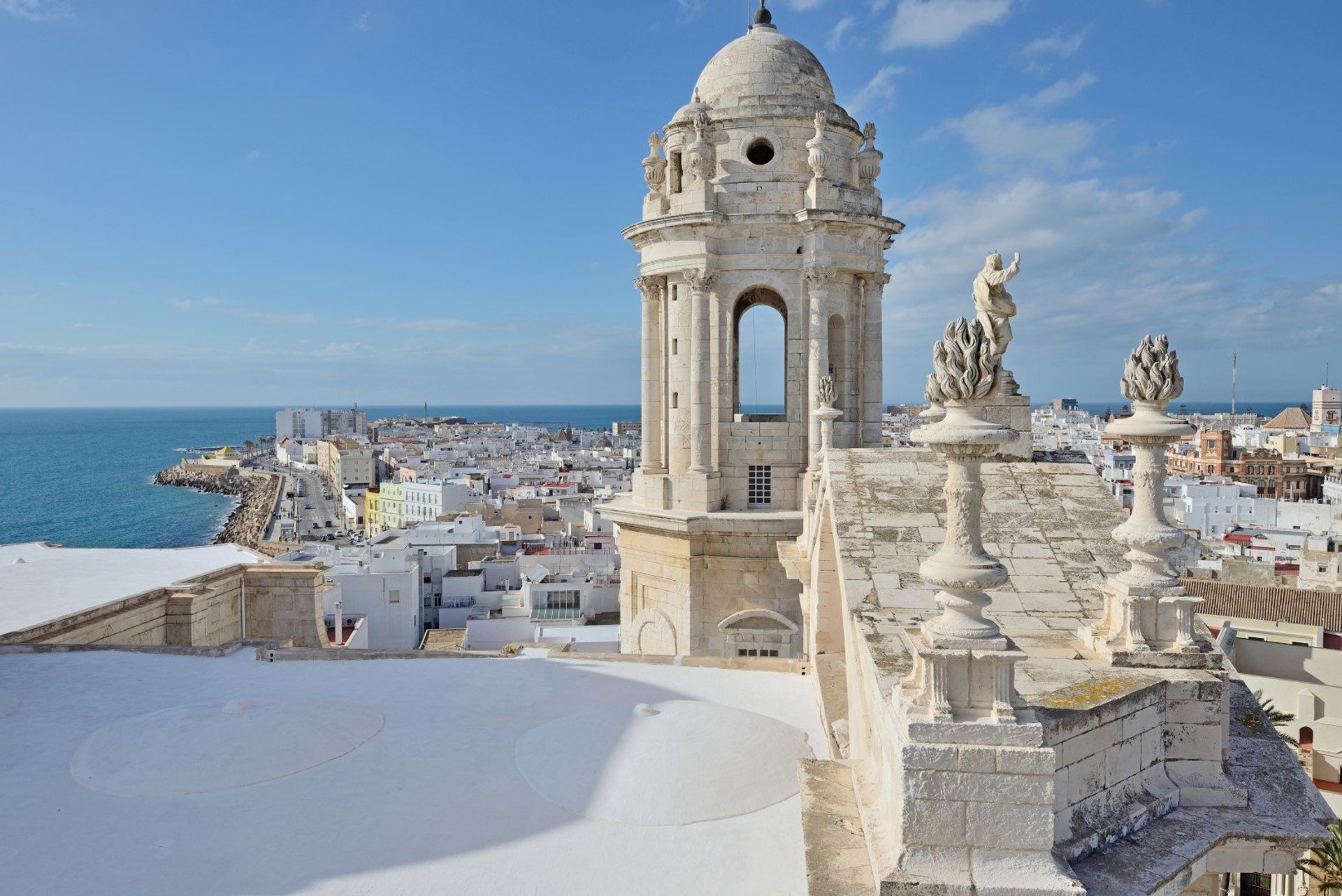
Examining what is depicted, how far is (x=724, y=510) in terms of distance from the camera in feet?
52.4

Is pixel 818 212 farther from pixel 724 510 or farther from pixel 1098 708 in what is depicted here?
pixel 1098 708

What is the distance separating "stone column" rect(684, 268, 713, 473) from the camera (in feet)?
51.5

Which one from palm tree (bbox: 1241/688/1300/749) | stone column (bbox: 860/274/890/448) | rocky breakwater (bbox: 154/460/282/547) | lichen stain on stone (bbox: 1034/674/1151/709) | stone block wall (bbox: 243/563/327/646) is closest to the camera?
lichen stain on stone (bbox: 1034/674/1151/709)

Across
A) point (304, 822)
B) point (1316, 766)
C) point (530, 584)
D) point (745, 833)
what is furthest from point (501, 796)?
point (530, 584)

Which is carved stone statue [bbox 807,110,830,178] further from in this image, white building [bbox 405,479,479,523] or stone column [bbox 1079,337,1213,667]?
white building [bbox 405,479,479,523]

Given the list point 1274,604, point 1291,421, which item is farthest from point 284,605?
point 1291,421

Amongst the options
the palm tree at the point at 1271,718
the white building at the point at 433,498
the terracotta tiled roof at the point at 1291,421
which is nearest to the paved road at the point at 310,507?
the white building at the point at 433,498

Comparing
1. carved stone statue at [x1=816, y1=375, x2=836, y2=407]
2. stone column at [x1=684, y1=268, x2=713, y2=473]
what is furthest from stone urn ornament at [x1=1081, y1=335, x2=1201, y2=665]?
stone column at [x1=684, y1=268, x2=713, y2=473]

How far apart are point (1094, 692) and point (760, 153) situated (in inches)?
498

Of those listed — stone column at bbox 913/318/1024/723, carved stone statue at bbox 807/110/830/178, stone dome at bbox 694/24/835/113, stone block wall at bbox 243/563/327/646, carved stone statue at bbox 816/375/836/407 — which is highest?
stone dome at bbox 694/24/835/113

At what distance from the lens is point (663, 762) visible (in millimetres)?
7438

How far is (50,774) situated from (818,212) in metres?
12.7

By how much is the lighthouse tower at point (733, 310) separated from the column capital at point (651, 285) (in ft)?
0.09

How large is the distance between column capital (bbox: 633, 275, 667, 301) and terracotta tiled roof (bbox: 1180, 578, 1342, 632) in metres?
19.3
